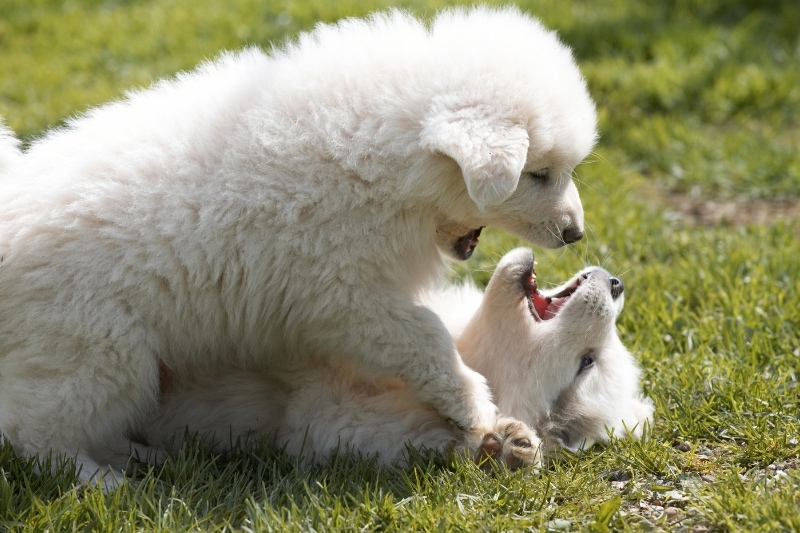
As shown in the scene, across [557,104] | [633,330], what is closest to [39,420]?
[557,104]

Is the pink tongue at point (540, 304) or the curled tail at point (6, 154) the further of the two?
the pink tongue at point (540, 304)

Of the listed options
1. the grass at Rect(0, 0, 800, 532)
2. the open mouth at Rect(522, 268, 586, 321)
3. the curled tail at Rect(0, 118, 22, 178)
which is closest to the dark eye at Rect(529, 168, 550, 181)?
the open mouth at Rect(522, 268, 586, 321)

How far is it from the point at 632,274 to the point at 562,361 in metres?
1.40

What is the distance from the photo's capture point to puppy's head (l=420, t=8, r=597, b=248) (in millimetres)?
3180

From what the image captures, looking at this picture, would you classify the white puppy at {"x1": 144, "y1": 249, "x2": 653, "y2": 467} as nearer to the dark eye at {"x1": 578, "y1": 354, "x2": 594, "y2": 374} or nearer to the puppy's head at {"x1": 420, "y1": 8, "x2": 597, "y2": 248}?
the dark eye at {"x1": 578, "y1": 354, "x2": 594, "y2": 374}

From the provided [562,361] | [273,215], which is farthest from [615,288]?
[273,215]

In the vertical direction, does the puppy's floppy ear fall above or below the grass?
above

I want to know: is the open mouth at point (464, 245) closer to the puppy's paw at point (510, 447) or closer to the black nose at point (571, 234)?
the black nose at point (571, 234)

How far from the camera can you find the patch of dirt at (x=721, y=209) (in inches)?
228

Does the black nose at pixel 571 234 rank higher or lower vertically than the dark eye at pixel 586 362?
higher

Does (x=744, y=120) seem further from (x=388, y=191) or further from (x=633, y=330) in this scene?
(x=388, y=191)

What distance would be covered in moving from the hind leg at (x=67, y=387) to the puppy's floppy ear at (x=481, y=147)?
1.23 meters

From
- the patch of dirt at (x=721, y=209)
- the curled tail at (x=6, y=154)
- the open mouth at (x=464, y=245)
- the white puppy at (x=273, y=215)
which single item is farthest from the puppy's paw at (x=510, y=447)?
the patch of dirt at (x=721, y=209)

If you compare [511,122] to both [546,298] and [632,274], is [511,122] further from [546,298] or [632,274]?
[632,274]
